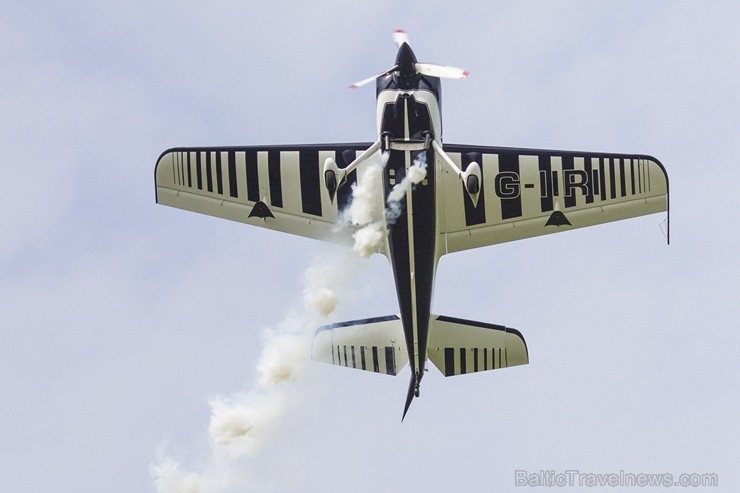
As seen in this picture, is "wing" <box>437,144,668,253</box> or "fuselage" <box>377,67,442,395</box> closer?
"fuselage" <box>377,67,442,395</box>

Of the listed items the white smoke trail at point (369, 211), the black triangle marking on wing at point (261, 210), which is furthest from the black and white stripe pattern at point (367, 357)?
the black triangle marking on wing at point (261, 210)

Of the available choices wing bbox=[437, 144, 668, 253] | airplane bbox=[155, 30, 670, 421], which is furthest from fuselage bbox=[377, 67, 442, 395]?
wing bbox=[437, 144, 668, 253]

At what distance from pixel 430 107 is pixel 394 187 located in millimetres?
2498

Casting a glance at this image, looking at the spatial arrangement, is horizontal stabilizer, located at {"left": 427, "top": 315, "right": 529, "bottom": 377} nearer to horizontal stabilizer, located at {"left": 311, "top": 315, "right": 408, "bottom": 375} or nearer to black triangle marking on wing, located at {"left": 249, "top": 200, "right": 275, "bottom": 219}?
horizontal stabilizer, located at {"left": 311, "top": 315, "right": 408, "bottom": 375}

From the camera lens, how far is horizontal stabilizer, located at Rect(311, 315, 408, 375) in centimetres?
4800

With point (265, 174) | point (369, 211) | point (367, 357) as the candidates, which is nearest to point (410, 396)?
point (367, 357)

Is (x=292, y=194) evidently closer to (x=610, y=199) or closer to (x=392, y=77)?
(x=392, y=77)

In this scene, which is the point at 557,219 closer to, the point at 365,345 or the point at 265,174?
the point at 365,345

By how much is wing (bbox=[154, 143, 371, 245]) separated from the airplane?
0.10 ft

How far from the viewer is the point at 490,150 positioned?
48.0 meters

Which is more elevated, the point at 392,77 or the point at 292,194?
the point at 392,77

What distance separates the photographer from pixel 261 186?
48719 mm

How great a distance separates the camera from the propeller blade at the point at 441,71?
44688 mm

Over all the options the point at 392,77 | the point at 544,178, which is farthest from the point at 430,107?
the point at 544,178
